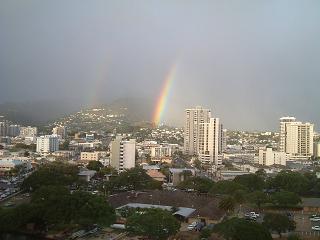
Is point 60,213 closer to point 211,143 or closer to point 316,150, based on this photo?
point 211,143

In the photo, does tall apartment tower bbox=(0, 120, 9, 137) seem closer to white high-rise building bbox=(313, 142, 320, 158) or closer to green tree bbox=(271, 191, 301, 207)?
white high-rise building bbox=(313, 142, 320, 158)

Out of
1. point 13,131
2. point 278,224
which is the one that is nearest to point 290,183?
point 278,224

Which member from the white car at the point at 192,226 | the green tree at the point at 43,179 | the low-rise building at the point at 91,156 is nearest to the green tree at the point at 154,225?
the white car at the point at 192,226

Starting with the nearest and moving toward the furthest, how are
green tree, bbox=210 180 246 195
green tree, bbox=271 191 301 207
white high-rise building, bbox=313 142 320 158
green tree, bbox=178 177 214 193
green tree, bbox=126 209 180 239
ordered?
green tree, bbox=126 209 180 239 < green tree, bbox=271 191 301 207 < green tree, bbox=210 180 246 195 < green tree, bbox=178 177 214 193 < white high-rise building, bbox=313 142 320 158

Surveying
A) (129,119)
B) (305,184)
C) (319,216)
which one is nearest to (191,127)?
(305,184)

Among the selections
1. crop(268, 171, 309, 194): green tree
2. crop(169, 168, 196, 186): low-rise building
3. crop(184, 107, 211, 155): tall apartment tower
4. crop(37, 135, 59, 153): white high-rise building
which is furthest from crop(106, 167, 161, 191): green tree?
crop(184, 107, 211, 155): tall apartment tower

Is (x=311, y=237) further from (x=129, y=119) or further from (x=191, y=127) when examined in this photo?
(x=129, y=119)
